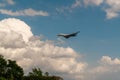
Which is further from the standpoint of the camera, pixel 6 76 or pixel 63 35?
pixel 6 76

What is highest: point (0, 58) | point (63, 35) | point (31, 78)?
point (0, 58)

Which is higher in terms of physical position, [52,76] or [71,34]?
[52,76]

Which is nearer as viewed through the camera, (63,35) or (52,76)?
(63,35)

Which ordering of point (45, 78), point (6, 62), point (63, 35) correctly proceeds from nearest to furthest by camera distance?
1. point (63, 35)
2. point (45, 78)
3. point (6, 62)

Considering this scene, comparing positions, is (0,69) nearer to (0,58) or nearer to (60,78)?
(0,58)

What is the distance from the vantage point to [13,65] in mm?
171375

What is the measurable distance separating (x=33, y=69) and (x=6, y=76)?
1409 cm

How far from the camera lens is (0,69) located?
17062 centimetres

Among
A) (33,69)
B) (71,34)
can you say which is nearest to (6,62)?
(33,69)

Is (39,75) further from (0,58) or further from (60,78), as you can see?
(0,58)

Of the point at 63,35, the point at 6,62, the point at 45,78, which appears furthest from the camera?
the point at 6,62

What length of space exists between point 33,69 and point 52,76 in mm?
9783

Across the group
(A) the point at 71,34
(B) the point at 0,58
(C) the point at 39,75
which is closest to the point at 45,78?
(C) the point at 39,75

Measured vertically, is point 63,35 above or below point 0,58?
below
